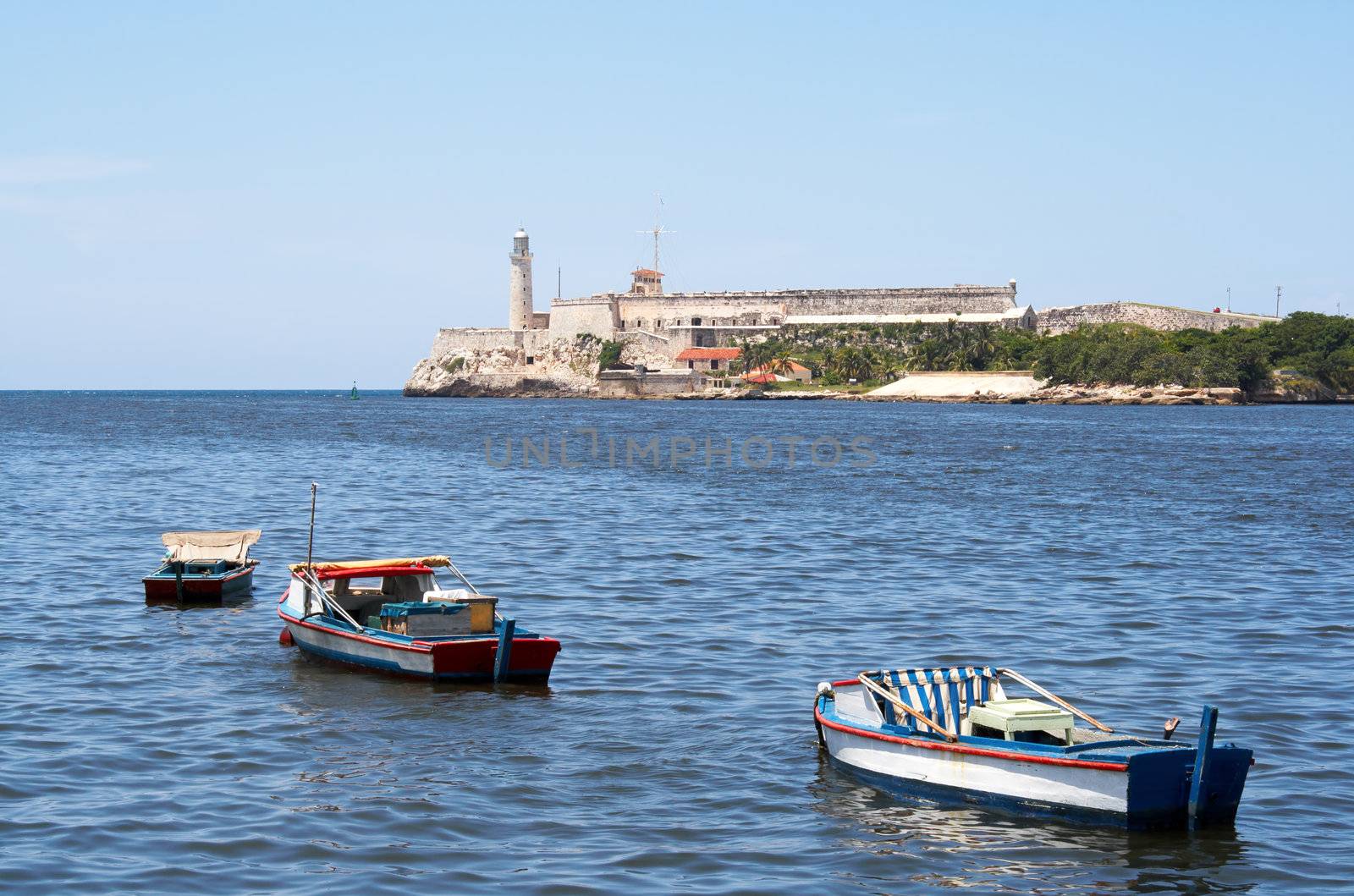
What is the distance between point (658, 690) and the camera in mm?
18188

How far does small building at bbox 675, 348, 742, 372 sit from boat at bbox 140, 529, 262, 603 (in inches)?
5419

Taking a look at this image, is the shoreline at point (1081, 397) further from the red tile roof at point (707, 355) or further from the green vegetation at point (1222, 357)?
the red tile roof at point (707, 355)

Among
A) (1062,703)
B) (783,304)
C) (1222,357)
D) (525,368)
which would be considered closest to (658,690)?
(1062,703)

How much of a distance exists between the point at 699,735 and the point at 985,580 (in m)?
12.4

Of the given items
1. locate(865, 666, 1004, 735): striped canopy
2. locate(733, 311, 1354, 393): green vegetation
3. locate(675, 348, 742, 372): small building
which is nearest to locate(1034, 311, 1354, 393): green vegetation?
locate(733, 311, 1354, 393): green vegetation

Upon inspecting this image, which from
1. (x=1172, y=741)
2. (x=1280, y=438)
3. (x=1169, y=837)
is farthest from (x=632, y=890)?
(x=1280, y=438)

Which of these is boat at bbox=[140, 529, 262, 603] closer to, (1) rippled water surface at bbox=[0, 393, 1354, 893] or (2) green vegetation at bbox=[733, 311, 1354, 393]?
(1) rippled water surface at bbox=[0, 393, 1354, 893]

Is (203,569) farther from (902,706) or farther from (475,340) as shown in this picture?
(475,340)

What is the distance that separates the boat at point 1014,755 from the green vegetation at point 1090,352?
407 feet

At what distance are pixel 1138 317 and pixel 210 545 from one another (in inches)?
5867

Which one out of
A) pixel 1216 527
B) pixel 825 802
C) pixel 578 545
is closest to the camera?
pixel 825 802

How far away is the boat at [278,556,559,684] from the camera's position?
60.4ft

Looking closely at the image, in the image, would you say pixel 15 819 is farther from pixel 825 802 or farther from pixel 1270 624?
pixel 1270 624

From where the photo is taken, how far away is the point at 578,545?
32531mm
